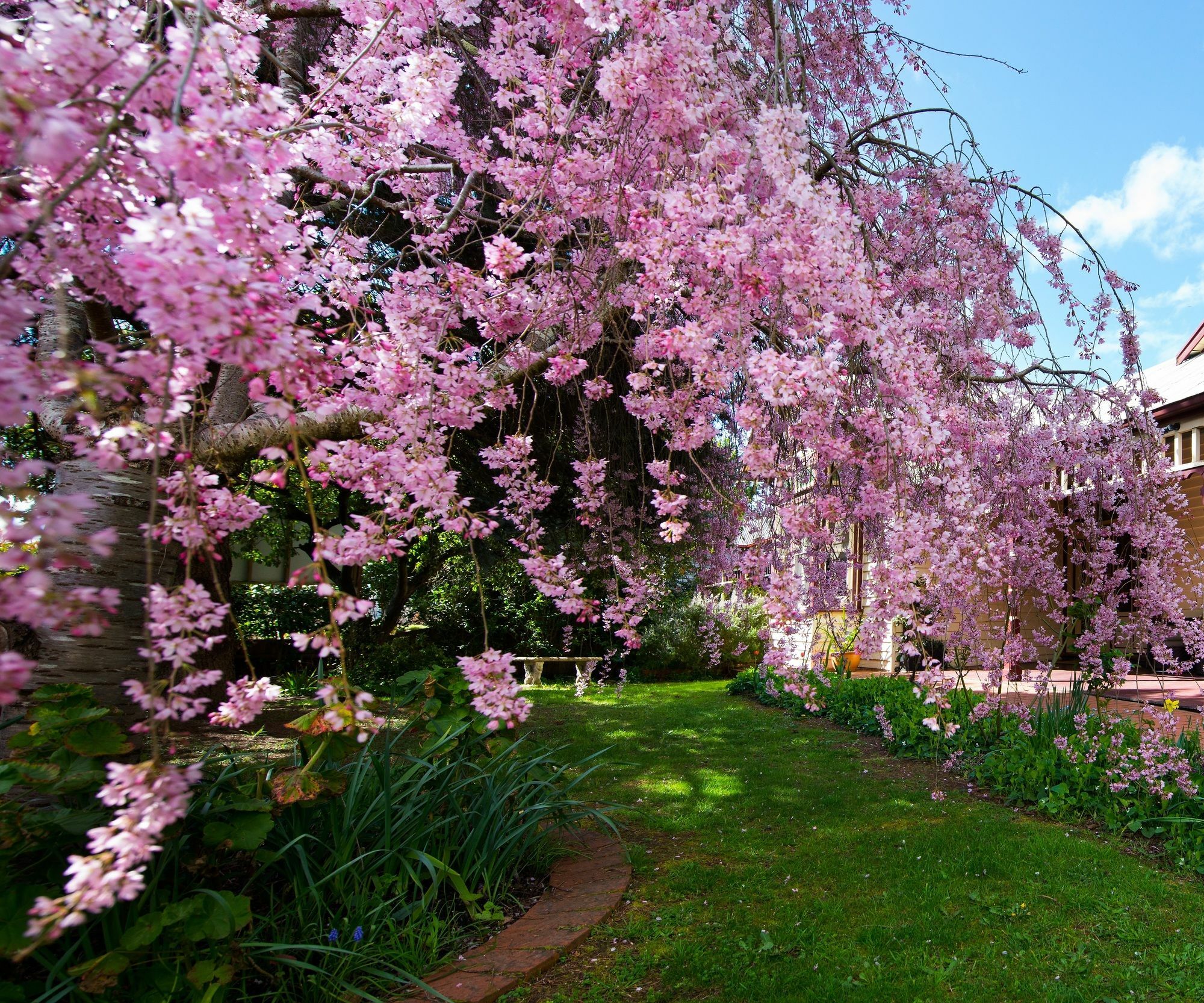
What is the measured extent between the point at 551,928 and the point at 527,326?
2109mm

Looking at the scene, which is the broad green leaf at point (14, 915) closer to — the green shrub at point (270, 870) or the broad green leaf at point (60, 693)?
the green shrub at point (270, 870)

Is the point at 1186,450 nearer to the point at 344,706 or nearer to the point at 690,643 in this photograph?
the point at 690,643

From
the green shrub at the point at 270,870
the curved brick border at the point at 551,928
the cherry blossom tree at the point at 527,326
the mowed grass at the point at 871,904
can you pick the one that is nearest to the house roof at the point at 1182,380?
the cherry blossom tree at the point at 527,326

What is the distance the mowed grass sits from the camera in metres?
2.40

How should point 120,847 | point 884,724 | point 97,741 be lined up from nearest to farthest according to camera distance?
point 120,847
point 97,741
point 884,724

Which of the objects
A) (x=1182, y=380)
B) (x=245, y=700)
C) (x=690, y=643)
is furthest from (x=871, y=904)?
(x=1182, y=380)

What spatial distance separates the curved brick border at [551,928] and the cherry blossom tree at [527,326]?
876 mm

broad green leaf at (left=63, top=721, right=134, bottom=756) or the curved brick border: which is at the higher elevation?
broad green leaf at (left=63, top=721, right=134, bottom=756)

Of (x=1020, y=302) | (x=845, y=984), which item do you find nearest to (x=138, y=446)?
(x=845, y=984)

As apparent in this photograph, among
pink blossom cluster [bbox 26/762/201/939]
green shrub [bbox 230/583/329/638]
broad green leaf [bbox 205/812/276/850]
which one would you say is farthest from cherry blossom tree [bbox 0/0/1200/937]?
green shrub [bbox 230/583/329/638]

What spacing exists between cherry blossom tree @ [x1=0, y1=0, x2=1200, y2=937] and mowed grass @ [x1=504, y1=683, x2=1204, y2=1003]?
97cm

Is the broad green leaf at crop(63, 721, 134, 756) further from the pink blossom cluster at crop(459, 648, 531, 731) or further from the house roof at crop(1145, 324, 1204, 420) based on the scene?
the house roof at crop(1145, 324, 1204, 420)

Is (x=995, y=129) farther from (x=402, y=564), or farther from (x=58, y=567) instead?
(x=402, y=564)

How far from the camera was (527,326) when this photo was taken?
262cm
